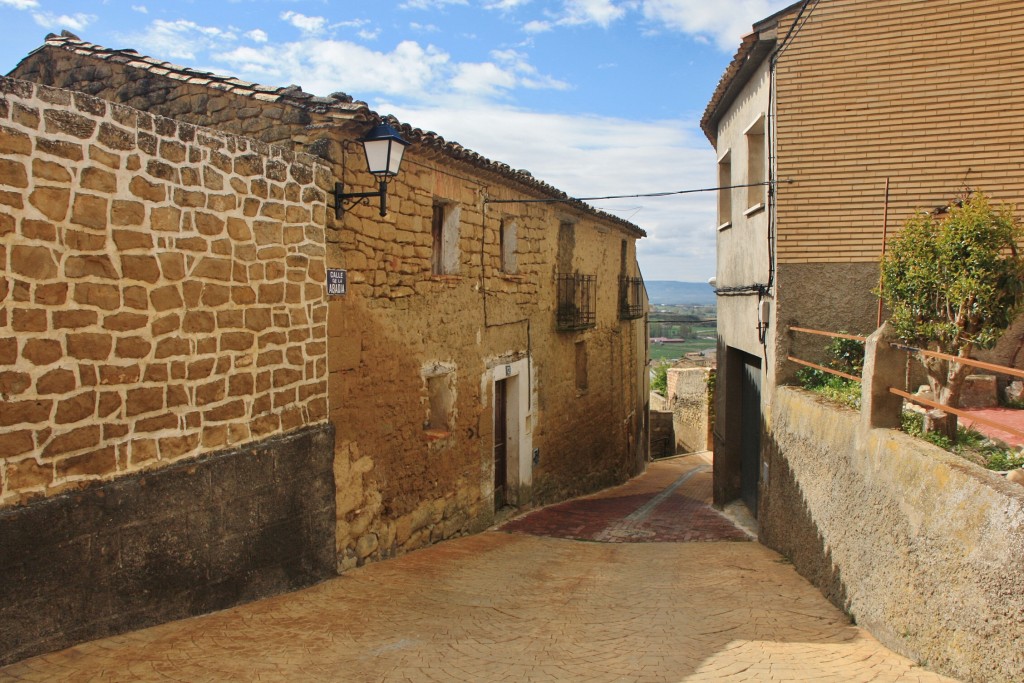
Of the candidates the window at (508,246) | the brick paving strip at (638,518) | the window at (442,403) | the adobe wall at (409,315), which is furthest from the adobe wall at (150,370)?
the window at (508,246)

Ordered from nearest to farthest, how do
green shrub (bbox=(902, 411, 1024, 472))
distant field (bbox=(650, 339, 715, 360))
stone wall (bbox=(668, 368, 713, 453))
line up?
green shrub (bbox=(902, 411, 1024, 472)), stone wall (bbox=(668, 368, 713, 453)), distant field (bbox=(650, 339, 715, 360))

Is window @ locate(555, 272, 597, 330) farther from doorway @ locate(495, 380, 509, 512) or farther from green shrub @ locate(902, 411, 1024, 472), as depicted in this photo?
green shrub @ locate(902, 411, 1024, 472)

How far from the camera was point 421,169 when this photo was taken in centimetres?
837

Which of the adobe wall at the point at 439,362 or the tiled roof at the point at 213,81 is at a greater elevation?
the tiled roof at the point at 213,81

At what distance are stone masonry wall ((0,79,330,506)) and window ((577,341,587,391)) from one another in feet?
26.8

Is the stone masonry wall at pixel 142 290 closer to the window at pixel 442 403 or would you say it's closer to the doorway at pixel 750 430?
the window at pixel 442 403

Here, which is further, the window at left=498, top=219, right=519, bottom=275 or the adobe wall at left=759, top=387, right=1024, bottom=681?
the window at left=498, top=219, right=519, bottom=275

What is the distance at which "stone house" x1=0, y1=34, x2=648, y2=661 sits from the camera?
4434 millimetres

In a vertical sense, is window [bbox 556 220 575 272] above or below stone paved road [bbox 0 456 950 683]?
above

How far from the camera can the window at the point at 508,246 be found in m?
11.1

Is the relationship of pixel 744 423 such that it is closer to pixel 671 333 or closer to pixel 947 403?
pixel 947 403

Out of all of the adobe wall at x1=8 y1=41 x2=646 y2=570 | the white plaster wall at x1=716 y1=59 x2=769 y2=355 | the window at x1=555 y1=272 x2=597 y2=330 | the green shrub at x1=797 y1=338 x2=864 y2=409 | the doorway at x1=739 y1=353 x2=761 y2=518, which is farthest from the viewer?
the window at x1=555 y1=272 x2=597 y2=330

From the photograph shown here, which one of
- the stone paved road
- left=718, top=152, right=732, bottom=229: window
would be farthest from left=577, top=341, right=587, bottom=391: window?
the stone paved road

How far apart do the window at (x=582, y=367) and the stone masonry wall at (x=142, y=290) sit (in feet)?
26.8
